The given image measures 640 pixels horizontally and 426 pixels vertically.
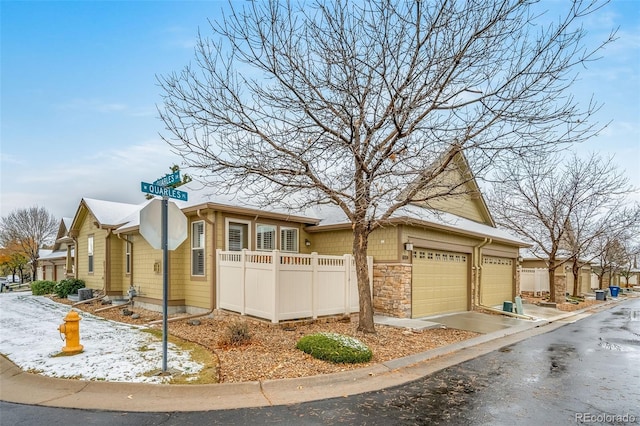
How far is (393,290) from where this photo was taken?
12.7m

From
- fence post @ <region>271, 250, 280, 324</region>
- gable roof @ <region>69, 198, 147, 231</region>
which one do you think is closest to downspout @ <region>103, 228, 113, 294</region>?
gable roof @ <region>69, 198, 147, 231</region>

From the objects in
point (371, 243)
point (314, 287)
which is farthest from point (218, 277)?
point (371, 243)

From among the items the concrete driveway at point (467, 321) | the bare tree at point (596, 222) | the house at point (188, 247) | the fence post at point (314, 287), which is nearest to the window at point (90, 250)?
the house at point (188, 247)

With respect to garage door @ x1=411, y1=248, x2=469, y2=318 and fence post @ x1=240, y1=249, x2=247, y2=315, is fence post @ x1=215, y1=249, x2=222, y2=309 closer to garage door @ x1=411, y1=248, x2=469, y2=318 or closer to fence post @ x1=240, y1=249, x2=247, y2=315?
fence post @ x1=240, y1=249, x2=247, y2=315

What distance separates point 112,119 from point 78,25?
3054 millimetres

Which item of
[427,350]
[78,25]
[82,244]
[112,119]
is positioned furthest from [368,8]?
[82,244]

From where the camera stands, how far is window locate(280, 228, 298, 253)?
14367mm

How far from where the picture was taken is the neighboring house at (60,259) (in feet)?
77.2

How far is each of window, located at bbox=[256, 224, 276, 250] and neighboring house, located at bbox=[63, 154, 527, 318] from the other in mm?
36

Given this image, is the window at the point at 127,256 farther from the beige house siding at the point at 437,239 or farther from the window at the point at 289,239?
the beige house siding at the point at 437,239

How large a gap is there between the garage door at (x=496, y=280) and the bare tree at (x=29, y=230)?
1730 inches

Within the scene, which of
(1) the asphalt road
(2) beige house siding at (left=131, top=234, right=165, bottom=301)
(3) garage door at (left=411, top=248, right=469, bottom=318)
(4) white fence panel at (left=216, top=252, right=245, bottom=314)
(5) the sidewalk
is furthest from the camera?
(2) beige house siding at (left=131, top=234, right=165, bottom=301)

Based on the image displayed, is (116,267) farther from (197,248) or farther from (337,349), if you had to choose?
(337,349)

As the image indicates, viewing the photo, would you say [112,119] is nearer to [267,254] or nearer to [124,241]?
[124,241]
